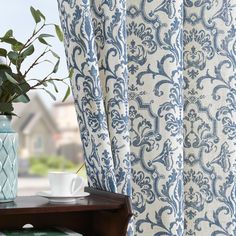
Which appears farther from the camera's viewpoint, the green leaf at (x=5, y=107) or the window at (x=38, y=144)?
the window at (x=38, y=144)

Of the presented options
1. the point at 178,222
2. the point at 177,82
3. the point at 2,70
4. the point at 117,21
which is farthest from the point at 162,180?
the point at 2,70

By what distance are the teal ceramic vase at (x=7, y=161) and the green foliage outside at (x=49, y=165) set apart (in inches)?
31.5

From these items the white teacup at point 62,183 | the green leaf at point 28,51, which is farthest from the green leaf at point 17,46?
the white teacup at point 62,183

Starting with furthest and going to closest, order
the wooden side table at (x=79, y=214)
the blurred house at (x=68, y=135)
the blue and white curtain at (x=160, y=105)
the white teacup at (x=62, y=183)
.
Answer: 1. the blurred house at (x=68, y=135)
2. the blue and white curtain at (x=160, y=105)
3. the white teacup at (x=62, y=183)
4. the wooden side table at (x=79, y=214)

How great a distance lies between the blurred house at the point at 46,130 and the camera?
82.4 inches

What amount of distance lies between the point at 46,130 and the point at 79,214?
73 cm

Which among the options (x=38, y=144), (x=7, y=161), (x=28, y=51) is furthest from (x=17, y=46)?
(x=38, y=144)

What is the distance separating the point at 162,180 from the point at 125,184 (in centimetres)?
14

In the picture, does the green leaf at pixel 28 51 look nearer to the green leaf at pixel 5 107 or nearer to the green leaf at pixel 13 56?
the green leaf at pixel 13 56

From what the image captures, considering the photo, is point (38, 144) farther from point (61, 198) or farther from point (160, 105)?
point (61, 198)

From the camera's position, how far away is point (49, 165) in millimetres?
2258

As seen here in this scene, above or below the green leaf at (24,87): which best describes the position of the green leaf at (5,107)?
below

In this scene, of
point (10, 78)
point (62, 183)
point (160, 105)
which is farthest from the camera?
point (160, 105)

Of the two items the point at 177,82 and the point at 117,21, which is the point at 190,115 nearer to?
the point at 177,82
